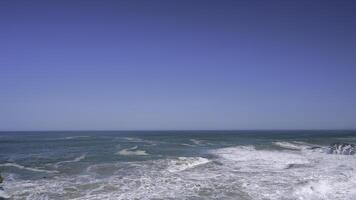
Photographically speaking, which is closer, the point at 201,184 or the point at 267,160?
the point at 201,184

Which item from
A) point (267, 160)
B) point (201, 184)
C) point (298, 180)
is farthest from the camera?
point (267, 160)


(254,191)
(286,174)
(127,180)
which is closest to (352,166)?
(286,174)

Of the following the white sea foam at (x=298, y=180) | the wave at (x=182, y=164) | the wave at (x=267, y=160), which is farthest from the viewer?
the wave at (x=267, y=160)

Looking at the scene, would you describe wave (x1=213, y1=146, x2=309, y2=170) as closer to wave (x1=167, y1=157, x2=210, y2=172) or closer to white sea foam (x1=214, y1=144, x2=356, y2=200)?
white sea foam (x1=214, y1=144, x2=356, y2=200)

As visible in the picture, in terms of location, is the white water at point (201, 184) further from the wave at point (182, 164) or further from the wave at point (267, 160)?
the wave at point (267, 160)

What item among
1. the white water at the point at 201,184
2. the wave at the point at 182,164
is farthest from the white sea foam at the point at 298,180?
the wave at the point at 182,164

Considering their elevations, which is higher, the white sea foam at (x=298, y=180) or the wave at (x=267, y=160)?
the wave at (x=267, y=160)

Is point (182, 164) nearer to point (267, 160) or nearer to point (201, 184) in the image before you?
point (267, 160)

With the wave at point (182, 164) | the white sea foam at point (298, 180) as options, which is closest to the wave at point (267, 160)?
the white sea foam at point (298, 180)

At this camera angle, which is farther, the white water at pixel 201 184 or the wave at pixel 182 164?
the wave at pixel 182 164

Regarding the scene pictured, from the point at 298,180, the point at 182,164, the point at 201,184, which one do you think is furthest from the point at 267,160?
the point at 201,184

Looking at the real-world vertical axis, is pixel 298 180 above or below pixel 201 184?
above

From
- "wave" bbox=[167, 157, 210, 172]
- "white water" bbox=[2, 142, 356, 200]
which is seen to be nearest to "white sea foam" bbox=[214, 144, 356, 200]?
"white water" bbox=[2, 142, 356, 200]

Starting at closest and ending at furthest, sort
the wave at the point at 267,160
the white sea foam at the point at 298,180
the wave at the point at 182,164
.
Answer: the white sea foam at the point at 298,180, the wave at the point at 182,164, the wave at the point at 267,160
